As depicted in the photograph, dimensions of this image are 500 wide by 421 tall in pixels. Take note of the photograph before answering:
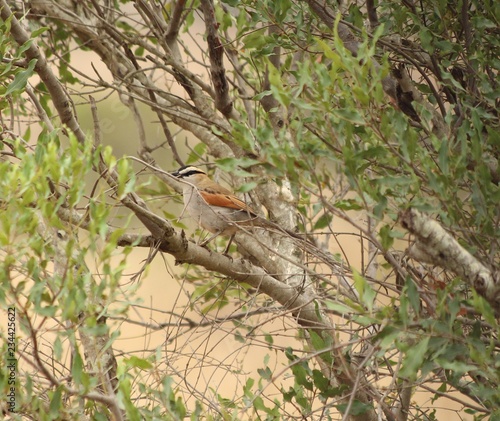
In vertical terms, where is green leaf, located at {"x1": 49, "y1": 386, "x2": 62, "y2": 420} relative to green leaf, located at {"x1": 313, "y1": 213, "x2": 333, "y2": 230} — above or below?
below

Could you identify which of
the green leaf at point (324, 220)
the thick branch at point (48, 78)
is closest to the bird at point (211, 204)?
the thick branch at point (48, 78)

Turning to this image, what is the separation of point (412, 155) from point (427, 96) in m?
1.56

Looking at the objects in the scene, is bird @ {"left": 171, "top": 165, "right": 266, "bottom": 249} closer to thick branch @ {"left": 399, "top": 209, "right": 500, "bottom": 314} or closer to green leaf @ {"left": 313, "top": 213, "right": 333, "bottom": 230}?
green leaf @ {"left": 313, "top": 213, "right": 333, "bottom": 230}

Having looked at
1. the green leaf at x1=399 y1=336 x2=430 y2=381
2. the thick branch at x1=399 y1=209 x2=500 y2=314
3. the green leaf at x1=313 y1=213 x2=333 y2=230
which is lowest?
the green leaf at x1=399 y1=336 x2=430 y2=381

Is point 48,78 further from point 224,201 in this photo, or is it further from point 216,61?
point 224,201

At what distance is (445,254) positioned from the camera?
2.36 metres

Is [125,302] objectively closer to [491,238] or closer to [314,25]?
[491,238]

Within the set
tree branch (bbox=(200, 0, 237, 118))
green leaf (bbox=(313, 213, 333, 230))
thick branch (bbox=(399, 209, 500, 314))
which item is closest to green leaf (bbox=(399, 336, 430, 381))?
thick branch (bbox=(399, 209, 500, 314))

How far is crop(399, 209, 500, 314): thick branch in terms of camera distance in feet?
7.68

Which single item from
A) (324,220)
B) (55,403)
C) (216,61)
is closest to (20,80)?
(216,61)

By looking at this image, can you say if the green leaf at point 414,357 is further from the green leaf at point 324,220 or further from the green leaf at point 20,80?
the green leaf at point 20,80

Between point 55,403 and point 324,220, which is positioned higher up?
point 324,220

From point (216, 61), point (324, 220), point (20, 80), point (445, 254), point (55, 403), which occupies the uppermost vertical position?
point (216, 61)

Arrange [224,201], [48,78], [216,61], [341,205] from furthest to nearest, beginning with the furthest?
1. [224,201]
2. [216,61]
3. [48,78]
4. [341,205]
